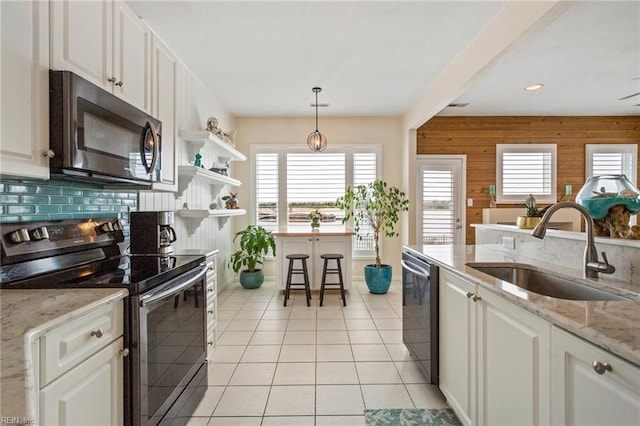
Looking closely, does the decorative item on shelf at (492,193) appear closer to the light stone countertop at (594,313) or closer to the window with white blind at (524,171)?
the window with white blind at (524,171)

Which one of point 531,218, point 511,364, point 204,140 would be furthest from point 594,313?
point 204,140

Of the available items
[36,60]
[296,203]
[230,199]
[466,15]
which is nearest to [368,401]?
[36,60]

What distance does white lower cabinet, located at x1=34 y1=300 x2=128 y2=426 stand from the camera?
3.14 ft

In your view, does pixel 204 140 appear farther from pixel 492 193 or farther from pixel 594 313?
pixel 492 193

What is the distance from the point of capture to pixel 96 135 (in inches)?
58.9

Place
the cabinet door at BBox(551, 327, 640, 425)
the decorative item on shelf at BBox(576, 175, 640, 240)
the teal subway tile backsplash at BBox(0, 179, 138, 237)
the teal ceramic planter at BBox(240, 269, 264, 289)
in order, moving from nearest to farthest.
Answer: the cabinet door at BBox(551, 327, 640, 425)
the teal subway tile backsplash at BBox(0, 179, 138, 237)
the decorative item on shelf at BBox(576, 175, 640, 240)
the teal ceramic planter at BBox(240, 269, 264, 289)

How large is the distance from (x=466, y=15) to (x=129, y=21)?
2333mm

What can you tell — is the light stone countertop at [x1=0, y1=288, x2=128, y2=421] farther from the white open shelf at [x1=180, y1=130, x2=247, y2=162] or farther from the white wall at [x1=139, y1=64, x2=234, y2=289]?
the white open shelf at [x1=180, y1=130, x2=247, y2=162]

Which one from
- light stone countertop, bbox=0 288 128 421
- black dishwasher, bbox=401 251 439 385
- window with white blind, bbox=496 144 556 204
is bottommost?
black dishwasher, bbox=401 251 439 385

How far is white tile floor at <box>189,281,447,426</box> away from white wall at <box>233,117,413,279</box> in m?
1.96

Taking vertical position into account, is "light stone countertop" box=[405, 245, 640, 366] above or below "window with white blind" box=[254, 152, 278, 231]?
below

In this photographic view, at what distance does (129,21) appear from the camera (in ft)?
6.04

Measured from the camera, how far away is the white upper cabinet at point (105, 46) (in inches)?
53.5

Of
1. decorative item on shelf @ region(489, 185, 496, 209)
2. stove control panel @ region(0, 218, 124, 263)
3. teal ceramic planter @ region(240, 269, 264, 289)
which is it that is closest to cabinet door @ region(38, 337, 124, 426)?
stove control panel @ region(0, 218, 124, 263)
